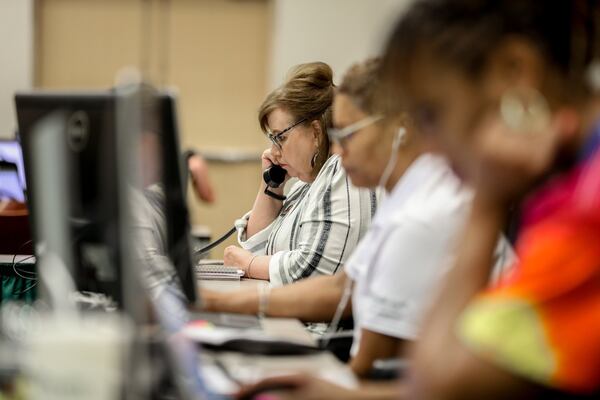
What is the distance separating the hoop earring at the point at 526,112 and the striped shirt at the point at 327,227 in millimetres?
1523

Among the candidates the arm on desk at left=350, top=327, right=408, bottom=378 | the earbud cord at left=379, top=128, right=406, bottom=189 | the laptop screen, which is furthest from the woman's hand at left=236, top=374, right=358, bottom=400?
the laptop screen

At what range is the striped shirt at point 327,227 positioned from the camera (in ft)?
8.07

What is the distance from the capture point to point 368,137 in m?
1.75

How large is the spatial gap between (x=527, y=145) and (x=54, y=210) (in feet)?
2.23

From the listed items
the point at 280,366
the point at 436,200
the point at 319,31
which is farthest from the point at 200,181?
the point at 319,31

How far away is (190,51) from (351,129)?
4.42m

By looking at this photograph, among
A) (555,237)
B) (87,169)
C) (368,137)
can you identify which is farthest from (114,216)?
(555,237)

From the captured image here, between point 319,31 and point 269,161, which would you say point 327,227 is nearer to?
point 269,161

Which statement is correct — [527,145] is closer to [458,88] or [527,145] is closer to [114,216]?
[458,88]

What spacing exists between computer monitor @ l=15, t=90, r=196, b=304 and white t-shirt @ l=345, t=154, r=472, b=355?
1.20ft

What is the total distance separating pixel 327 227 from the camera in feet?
8.16

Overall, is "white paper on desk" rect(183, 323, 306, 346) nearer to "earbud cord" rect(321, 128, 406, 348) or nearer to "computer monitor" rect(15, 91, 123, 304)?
"computer monitor" rect(15, 91, 123, 304)

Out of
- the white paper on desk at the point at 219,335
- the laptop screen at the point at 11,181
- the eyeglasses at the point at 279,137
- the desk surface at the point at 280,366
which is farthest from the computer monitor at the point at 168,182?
the laptop screen at the point at 11,181

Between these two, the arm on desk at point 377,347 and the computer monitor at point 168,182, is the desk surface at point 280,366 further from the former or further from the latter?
the computer monitor at point 168,182
